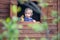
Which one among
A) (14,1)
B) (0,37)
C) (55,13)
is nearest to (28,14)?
(14,1)

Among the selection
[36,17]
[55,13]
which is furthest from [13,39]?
[36,17]

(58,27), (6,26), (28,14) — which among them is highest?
(6,26)

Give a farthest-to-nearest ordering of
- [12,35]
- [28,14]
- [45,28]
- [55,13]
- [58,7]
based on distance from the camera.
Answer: [58,7] → [28,14] → [55,13] → [45,28] → [12,35]

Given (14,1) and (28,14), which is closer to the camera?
(28,14)

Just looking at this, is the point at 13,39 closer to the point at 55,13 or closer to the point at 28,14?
the point at 55,13

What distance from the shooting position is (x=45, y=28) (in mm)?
1519

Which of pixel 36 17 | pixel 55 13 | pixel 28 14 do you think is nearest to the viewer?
pixel 55 13

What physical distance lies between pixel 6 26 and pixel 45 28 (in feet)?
0.88

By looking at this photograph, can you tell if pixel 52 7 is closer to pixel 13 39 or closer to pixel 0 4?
pixel 0 4

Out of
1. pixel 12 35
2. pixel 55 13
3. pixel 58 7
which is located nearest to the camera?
pixel 12 35

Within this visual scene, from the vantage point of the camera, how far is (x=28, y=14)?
5969 mm

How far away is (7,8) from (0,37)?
17.0ft

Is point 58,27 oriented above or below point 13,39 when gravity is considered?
below

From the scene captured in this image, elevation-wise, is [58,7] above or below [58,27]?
above
